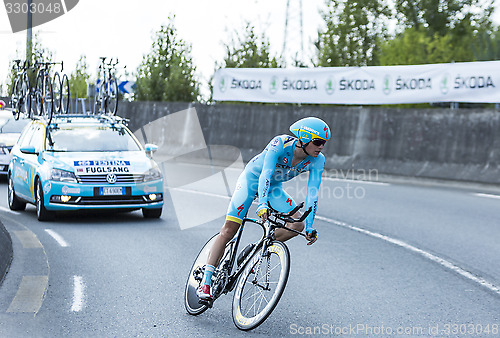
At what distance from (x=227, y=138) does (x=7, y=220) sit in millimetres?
12268

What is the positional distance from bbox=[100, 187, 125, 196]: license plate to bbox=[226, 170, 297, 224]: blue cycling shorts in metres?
5.83

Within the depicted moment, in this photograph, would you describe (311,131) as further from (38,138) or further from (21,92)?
(21,92)

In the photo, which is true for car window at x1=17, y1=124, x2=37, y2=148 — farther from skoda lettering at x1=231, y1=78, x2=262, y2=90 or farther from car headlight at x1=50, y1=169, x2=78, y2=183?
skoda lettering at x1=231, y1=78, x2=262, y2=90

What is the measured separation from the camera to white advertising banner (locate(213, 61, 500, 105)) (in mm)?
18891

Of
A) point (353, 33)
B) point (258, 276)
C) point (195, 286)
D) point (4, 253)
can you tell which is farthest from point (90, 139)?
point (353, 33)

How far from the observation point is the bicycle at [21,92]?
18047 millimetres

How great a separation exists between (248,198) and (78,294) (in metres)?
1.94

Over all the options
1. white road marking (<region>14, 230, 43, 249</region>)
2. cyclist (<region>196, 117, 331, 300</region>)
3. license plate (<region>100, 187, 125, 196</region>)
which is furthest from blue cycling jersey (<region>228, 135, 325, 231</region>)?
license plate (<region>100, 187, 125, 196</region>)

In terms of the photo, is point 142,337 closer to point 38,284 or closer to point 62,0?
point 38,284

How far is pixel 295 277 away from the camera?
8.46m

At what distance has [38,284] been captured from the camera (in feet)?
25.6

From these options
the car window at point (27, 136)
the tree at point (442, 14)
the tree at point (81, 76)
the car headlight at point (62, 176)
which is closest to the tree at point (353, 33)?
the tree at point (442, 14)

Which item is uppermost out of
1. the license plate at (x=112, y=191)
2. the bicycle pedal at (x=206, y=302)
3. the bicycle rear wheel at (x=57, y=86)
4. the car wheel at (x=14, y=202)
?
the bicycle rear wheel at (x=57, y=86)

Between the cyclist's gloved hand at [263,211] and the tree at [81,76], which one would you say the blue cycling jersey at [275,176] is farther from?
the tree at [81,76]
